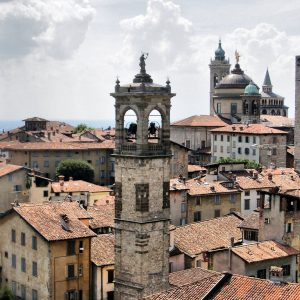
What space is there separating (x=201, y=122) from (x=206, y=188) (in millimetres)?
50419

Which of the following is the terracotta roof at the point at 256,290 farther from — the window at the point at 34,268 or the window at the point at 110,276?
the window at the point at 34,268

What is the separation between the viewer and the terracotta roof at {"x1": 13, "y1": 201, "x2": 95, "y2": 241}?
4981 cm

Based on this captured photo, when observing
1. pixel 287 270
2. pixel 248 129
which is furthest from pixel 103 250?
pixel 248 129

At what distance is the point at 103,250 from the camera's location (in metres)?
51.7

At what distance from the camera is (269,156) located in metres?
104

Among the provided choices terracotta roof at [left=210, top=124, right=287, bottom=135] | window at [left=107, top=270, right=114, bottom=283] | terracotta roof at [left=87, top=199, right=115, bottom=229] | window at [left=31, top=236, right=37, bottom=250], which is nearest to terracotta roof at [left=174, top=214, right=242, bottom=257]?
window at [left=107, top=270, right=114, bottom=283]

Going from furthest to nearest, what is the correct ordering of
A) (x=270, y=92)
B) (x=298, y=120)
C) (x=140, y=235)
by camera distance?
(x=270, y=92) → (x=298, y=120) → (x=140, y=235)

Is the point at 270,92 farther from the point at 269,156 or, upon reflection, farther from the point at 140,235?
the point at 140,235

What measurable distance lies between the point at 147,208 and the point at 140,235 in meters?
1.42

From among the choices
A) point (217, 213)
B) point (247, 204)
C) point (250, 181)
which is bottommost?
point (217, 213)

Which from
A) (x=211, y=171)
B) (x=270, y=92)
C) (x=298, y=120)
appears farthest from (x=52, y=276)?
(x=270, y=92)

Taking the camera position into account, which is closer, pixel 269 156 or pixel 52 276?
pixel 52 276

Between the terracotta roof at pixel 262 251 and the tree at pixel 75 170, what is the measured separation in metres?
48.2

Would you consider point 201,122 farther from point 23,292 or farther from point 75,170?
point 23,292
